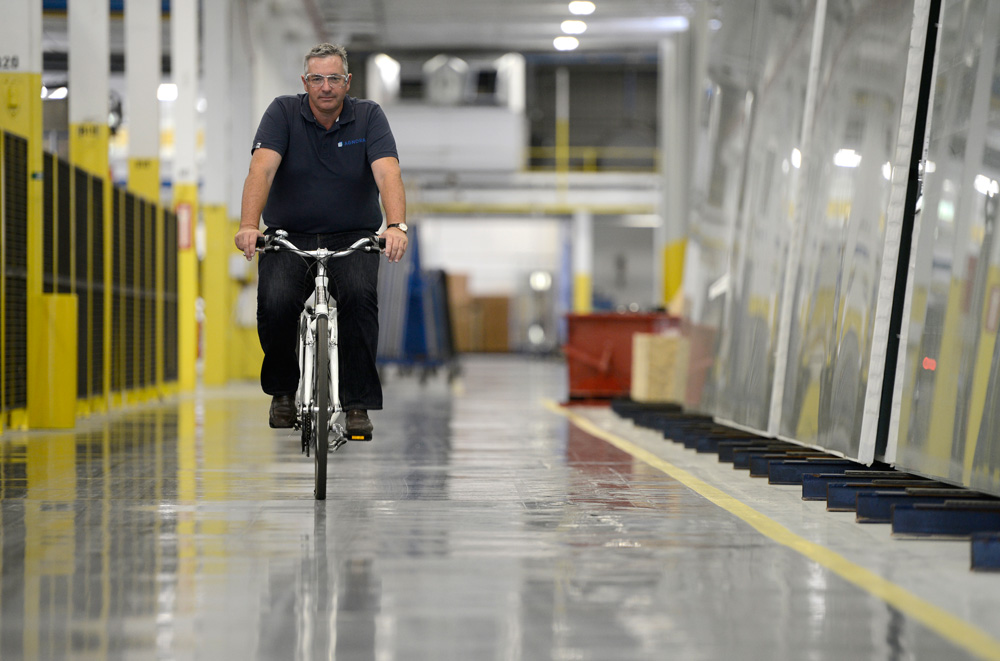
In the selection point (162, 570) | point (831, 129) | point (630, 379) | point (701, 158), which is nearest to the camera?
point (162, 570)

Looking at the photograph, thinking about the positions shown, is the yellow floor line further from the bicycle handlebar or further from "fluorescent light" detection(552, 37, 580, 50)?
"fluorescent light" detection(552, 37, 580, 50)

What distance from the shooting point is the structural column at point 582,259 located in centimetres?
3369

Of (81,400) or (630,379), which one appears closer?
(81,400)

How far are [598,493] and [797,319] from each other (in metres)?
2.22

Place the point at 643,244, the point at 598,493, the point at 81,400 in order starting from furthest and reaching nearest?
the point at 643,244, the point at 81,400, the point at 598,493

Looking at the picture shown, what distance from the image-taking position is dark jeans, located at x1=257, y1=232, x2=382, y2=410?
4.92 m

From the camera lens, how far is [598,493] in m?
5.17

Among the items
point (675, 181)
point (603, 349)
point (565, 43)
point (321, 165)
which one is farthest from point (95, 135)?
point (565, 43)

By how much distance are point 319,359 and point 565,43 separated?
20709mm

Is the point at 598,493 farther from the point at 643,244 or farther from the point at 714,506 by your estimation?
the point at 643,244

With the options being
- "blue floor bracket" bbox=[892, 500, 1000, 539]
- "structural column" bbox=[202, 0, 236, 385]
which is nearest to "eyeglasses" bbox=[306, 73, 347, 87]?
"blue floor bracket" bbox=[892, 500, 1000, 539]

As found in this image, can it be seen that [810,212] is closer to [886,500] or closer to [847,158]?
[847,158]

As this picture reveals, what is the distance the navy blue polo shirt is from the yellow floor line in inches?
82.7

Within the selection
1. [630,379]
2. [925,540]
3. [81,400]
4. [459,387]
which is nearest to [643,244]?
[459,387]
